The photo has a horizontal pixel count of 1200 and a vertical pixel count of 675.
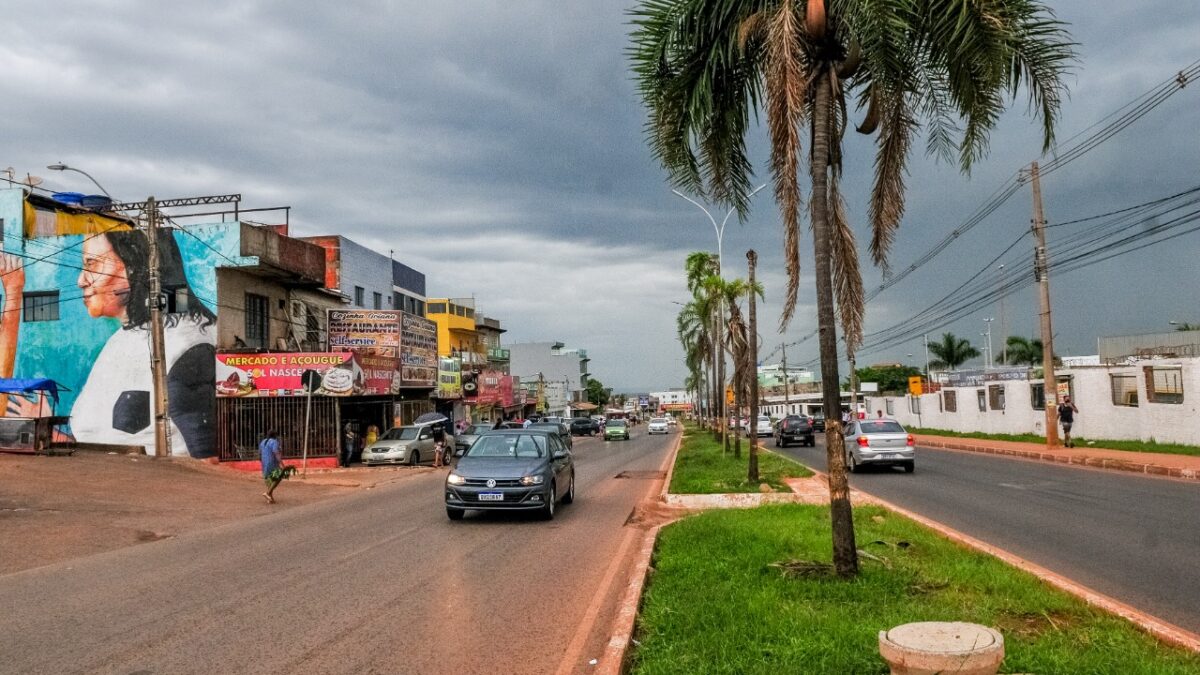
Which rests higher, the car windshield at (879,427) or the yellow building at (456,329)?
the yellow building at (456,329)

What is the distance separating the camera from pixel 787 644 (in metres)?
5.58

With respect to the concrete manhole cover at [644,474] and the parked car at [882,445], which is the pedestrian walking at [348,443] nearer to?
the concrete manhole cover at [644,474]

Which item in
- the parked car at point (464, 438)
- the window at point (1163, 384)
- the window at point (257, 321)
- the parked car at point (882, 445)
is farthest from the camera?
the parked car at point (464, 438)

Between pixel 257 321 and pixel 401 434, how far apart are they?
6805 millimetres

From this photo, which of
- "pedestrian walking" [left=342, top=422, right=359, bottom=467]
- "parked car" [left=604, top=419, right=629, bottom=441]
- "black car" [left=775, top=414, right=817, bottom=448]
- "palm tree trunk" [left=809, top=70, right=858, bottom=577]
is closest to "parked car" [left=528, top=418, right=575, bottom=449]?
"pedestrian walking" [left=342, top=422, right=359, bottom=467]

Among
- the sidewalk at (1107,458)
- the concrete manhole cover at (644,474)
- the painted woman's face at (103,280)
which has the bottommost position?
the concrete manhole cover at (644,474)

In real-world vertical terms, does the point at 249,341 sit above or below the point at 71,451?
above

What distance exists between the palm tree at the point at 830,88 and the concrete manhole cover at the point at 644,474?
14512 mm

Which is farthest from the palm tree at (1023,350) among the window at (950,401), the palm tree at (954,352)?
the window at (950,401)

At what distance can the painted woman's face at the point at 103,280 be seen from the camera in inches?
1151

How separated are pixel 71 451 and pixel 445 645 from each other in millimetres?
23167

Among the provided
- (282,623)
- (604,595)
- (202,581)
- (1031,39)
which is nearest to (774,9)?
(1031,39)

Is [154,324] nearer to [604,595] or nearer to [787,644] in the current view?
[604,595]

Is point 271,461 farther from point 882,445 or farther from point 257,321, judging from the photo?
point 257,321
